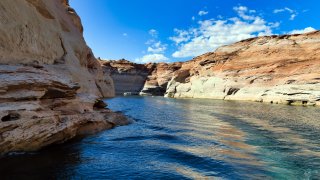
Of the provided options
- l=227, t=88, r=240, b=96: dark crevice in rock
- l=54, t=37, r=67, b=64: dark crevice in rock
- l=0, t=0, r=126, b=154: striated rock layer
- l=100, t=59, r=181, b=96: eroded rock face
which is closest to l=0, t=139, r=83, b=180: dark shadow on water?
l=0, t=0, r=126, b=154: striated rock layer

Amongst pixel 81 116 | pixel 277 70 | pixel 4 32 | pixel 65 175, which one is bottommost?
pixel 65 175

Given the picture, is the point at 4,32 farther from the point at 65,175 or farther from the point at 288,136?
the point at 288,136

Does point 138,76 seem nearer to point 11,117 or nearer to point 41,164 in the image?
point 11,117

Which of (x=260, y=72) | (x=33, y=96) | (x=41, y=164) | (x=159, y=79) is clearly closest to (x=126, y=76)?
(x=159, y=79)

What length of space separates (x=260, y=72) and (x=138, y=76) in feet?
221

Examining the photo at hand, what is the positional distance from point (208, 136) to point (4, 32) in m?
11.8

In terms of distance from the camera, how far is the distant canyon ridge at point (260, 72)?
48178mm

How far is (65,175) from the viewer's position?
8852mm

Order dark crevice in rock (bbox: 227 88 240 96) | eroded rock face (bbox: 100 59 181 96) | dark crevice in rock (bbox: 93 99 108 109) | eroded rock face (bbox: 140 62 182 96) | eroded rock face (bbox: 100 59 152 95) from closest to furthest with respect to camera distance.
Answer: dark crevice in rock (bbox: 93 99 108 109)
dark crevice in rock (bbox: 227 88 240 96)
eroded rock face (bbox: 140 62 182 96)
eroded rock face (bbox: 100 59 181 96)
eroded rock face (bbox: 100 59 152 95)

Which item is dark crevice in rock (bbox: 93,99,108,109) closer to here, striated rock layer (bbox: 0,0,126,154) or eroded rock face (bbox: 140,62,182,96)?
striated rock layer (bbox: 0,0,126,154)

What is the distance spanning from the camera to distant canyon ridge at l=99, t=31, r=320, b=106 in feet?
158

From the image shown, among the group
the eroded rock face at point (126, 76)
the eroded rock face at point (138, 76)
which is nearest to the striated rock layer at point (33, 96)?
the eroded rock face at point (138, 76)

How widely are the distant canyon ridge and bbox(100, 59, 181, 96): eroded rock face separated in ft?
46.6

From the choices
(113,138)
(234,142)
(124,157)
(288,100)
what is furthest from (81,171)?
(288,100)
